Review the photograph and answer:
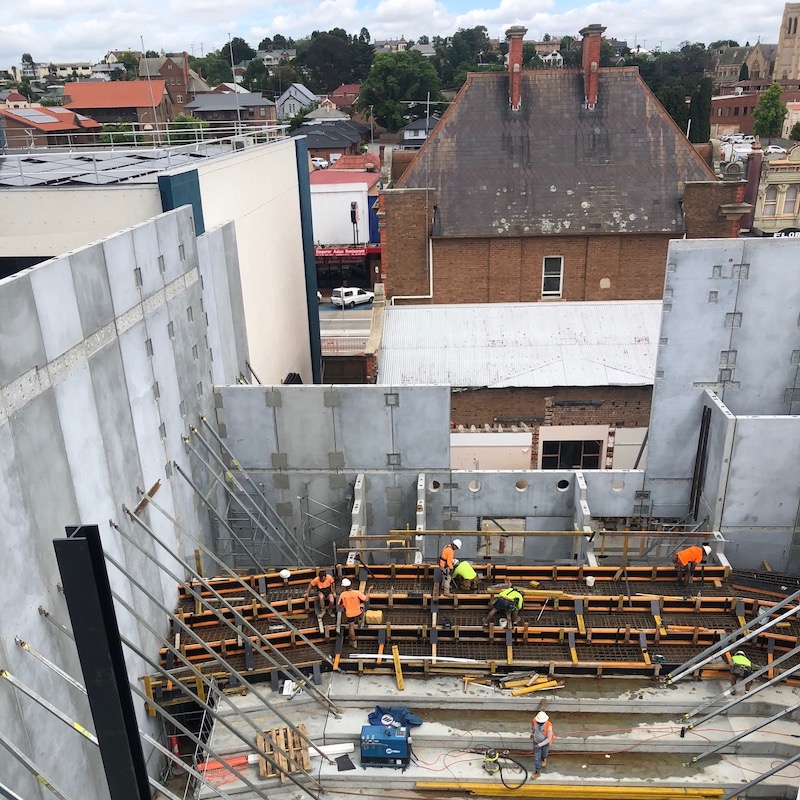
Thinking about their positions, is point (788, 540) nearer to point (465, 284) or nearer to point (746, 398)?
point (746, 398)

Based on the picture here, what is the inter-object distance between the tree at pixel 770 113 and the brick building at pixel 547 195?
6898cm

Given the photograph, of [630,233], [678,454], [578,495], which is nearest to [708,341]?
[678,454]

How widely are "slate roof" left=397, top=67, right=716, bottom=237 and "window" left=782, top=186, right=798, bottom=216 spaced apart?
22.5 metres

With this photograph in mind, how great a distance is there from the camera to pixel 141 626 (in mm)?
11828

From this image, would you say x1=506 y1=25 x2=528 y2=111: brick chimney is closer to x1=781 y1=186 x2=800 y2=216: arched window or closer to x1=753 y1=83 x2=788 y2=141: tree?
x1=781 y1=186 x2=800 y2=216: arched window

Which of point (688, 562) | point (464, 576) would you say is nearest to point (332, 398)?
point (464, 576)

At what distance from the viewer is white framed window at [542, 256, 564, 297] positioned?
27.0 m

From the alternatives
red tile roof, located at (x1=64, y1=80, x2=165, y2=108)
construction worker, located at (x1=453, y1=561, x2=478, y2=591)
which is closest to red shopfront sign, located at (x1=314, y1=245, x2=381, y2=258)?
construction worker, located at (x1=453, y1=561, x2=478, y2=591)

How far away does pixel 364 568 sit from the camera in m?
14.5

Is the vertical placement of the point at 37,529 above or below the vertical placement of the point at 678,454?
above

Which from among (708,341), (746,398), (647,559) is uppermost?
(708,341)

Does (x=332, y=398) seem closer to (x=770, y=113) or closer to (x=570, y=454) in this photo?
(x=570, y=454)

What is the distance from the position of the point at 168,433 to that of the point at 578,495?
945 cm

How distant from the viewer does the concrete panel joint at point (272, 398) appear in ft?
54.2
